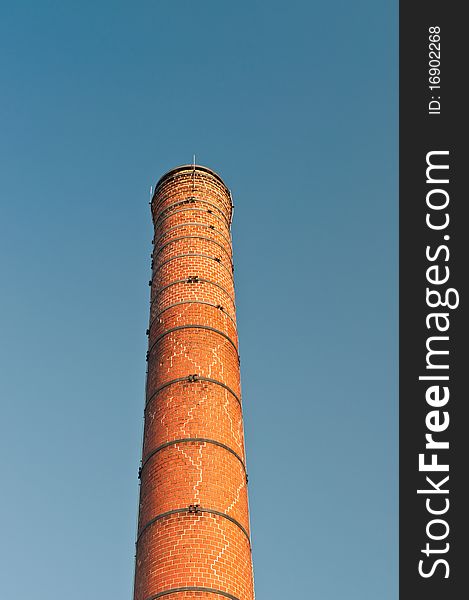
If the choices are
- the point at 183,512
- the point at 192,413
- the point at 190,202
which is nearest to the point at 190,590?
the point at 183,512

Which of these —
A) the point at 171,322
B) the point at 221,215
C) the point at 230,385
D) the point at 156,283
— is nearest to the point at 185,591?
the point at 230,385

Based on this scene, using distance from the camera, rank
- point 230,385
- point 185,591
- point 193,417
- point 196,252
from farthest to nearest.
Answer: point 196,252, point 230,385, point 193,417, point 185,591

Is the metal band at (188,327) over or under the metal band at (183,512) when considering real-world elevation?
over

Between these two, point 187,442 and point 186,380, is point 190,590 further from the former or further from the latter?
point 186,380

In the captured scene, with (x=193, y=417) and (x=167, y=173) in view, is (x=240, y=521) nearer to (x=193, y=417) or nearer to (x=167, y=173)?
(x=193, y=417)

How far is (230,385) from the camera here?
41.9 ft

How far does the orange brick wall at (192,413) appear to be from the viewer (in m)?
10.6

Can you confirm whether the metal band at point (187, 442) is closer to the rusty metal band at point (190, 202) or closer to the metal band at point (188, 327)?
the metal band at point (188, 327)

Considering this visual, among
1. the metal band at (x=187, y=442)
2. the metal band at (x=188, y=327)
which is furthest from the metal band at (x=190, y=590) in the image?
the metal band at (x=188, y=327)

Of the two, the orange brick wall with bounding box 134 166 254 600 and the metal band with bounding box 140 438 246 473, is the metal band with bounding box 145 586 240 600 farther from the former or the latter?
the metal band with bounding box 140 438 246 473

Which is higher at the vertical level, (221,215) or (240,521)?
(221,215)

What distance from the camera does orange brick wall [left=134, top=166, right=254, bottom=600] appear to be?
34.7 feet

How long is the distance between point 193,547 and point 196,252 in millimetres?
5241

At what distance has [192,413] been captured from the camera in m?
11.9
